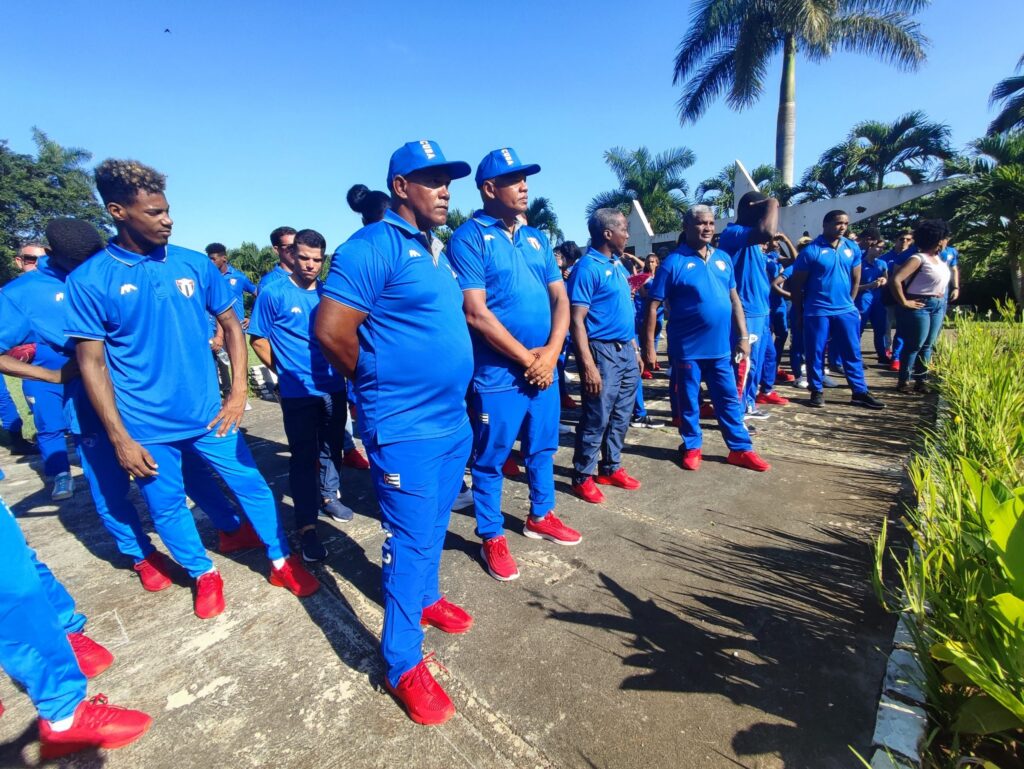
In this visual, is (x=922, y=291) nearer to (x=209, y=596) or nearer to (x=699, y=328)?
(x=699, y=328)

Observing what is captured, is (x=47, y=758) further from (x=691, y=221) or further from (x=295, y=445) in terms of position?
(x=691, y=221)

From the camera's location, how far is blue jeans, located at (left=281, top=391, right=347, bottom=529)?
2.98 m

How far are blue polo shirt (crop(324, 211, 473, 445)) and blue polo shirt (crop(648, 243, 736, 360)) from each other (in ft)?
8.59

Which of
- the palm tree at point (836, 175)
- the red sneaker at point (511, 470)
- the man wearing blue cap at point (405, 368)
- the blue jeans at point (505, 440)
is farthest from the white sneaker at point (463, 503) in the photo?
the palm tree at point (836, 175)

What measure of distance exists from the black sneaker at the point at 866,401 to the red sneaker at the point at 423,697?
536 cm

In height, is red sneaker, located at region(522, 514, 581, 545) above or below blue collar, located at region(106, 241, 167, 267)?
below

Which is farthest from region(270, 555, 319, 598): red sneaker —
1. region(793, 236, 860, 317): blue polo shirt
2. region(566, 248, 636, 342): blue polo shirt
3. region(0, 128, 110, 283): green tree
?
region(0, 128, 110, 283): green tree

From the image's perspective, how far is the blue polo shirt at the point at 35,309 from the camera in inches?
117

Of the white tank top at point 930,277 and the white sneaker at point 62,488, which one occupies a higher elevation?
the white tank top at point 930,277

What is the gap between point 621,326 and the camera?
3.46 m

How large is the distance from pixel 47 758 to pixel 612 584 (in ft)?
7.32

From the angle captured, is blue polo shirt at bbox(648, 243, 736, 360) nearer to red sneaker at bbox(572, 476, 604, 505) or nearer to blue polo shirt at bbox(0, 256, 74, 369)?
red sneaker at bbox(572, 476, 604, 505)

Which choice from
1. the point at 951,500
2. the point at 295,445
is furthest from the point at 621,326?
the point at 295,445

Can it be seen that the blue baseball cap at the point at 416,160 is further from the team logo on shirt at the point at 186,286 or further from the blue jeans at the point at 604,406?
the blue jeans at the point at 604,406
